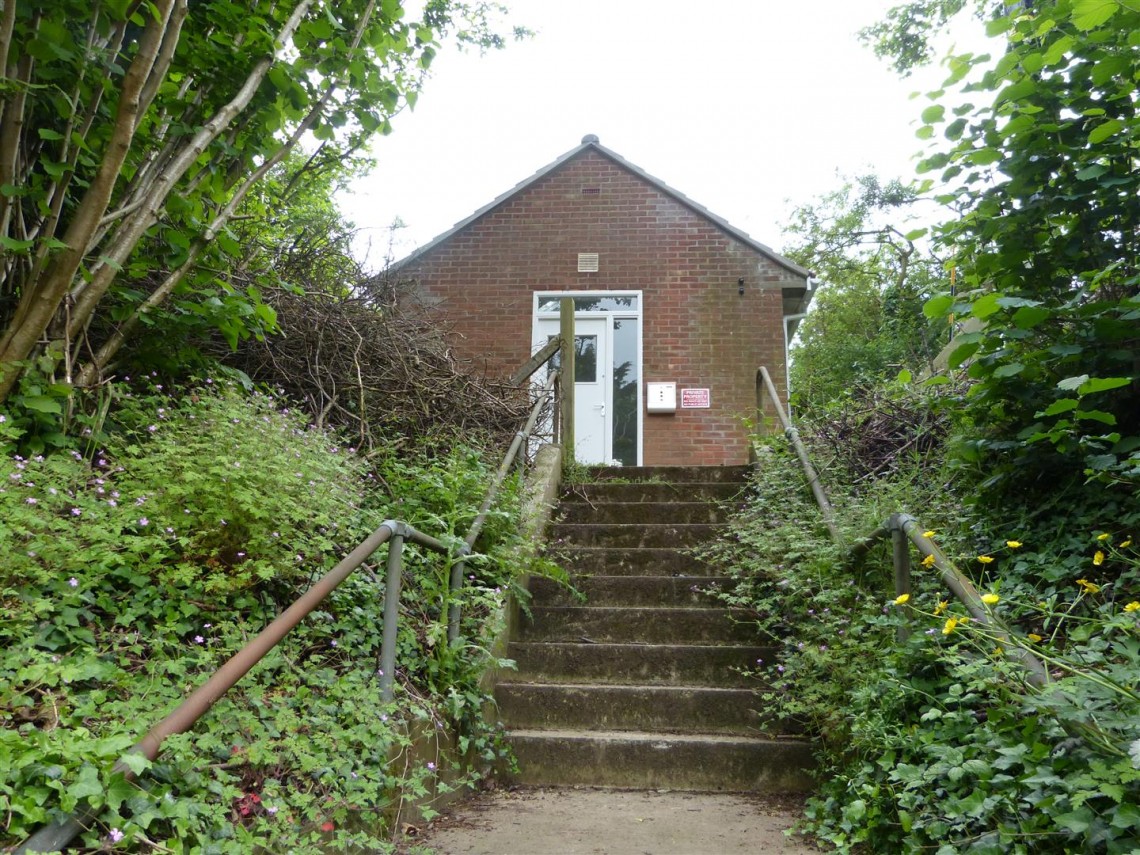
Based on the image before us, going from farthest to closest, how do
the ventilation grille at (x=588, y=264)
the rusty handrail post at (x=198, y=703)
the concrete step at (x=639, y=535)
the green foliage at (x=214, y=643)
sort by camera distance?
1. the ventilation grille at (x=588, y=264)
2. the concrete step at (x=639, y=535)
3. the green foliage at (x=214, y=643)
4. the rusty handrail post at (x=198, y=703)

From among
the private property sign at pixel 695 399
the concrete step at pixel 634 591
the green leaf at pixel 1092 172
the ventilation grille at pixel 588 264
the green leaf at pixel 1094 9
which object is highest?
the ventilation grille at pixel 588 264

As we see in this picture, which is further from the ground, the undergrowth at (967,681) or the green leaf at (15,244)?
the green leaf at (15,244)

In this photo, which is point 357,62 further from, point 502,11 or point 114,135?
point 502,11

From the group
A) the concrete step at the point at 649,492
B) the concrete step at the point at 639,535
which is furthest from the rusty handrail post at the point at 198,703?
the concrete step at the point at 649,492

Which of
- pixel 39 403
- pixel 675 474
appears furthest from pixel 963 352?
pixel 675 474

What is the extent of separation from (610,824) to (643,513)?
10.6ft

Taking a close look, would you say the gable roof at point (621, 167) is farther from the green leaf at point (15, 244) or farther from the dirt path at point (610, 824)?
the dirt path at point (610, 824)

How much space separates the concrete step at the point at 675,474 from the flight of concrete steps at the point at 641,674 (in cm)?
74

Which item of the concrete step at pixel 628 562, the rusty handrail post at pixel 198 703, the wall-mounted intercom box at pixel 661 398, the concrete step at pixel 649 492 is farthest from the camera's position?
the wall-mounted intercom box at pixel 661 398

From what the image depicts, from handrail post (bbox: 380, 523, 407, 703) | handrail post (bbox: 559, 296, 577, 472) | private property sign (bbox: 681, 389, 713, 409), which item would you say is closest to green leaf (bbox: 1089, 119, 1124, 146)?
handrail post (bbox: 380, 523, 407, 703)

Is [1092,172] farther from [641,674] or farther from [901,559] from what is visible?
[641,674]

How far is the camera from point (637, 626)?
4.87 meters

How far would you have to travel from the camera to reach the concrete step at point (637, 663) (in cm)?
445

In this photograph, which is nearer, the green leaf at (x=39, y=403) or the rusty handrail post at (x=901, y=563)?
the rusty handrail post at (x=901, y=563)
